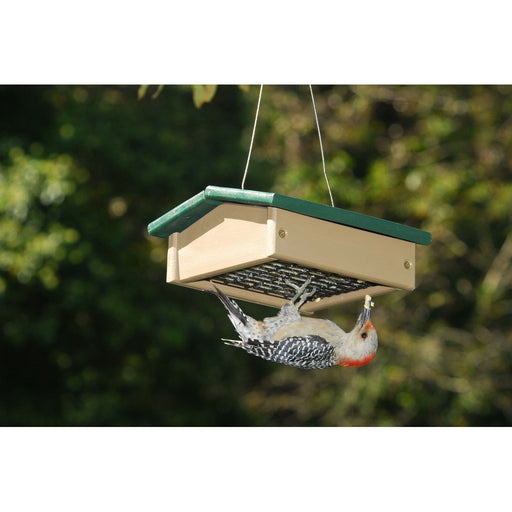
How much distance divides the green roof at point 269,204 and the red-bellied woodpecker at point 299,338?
262mm

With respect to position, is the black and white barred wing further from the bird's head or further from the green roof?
the green roof

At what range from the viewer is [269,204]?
2.35 metres

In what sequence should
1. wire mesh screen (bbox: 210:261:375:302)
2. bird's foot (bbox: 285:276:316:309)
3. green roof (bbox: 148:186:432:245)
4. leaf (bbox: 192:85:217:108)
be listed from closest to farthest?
green roof (bbox: 148:186:432:245), wire mesh screen (bbox: 210:261:375:302), bird's foot (bbox: 285:276:316:309), leaf (bbox: 192:85:217:108)

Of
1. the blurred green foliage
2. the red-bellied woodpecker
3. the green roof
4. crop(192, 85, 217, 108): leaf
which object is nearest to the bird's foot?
the red-bellied woodpecker

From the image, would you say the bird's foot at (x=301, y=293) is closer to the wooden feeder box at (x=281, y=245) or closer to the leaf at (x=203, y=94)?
the wooden feeder box at (x=281, y=245)

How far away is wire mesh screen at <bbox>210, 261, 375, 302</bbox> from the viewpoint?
2.71 metres

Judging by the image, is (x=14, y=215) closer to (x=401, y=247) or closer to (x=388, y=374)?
(x=388, y=374)

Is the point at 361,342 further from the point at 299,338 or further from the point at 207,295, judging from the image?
the point at 207,295

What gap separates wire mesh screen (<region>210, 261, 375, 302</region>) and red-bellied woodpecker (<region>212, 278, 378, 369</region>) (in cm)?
4

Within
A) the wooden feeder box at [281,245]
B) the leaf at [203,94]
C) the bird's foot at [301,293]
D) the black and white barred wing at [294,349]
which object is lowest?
the black and white barred wing at [294,349]

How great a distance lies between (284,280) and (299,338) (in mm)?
222

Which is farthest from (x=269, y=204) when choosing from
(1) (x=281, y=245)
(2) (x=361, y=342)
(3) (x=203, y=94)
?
(3) (x=203, y=94)

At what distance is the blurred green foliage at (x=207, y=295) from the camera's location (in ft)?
23.2

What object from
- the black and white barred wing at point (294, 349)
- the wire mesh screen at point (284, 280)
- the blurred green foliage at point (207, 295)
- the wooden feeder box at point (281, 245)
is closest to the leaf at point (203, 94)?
the wooden feeder box at point (281, 245)
